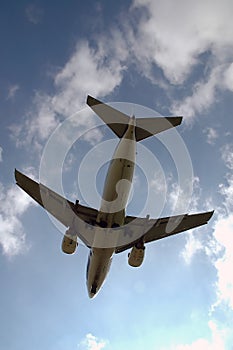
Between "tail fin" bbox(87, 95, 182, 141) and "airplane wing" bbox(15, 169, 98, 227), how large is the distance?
7.95 m

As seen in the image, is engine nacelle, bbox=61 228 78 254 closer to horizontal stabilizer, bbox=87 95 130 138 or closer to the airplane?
the airplane

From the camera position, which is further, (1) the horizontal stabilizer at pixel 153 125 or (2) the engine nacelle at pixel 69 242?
(1) the horizontal stabilizer at pixel 153 125

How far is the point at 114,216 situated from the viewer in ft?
101

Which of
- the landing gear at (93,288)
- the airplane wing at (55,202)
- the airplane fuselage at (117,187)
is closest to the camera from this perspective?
the airplane fuselage at (117,187)

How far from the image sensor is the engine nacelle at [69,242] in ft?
106

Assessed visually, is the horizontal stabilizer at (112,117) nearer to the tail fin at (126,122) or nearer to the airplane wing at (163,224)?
the tail fin at (126,122)

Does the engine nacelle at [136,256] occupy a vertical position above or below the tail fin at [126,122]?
below

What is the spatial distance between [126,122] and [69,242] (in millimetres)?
12188

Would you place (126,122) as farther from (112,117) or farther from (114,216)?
(114,216)

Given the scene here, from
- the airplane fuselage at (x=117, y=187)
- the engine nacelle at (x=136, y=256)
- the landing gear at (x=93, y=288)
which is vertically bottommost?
the landing gear at (x=93, y=288)

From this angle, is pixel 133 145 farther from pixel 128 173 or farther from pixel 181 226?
pixel 181 226

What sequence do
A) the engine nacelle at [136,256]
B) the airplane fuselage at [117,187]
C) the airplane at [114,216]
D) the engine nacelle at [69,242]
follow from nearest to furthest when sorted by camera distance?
the airplane fuselage at [117,187]
the airplane at [114,216]
the engine nacelle at [69,242]
the engine nacelle at [136,256]

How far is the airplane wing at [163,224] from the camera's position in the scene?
112ft

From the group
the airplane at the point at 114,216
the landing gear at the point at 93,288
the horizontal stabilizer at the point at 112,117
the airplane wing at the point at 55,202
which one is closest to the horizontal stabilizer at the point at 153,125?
the airplane at the point at 114,216
